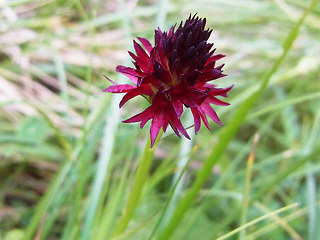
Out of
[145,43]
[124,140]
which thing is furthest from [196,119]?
[124,140]

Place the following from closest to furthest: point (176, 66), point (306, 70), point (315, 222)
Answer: point (176, 66) → point (315, 222) → point (306, 70)

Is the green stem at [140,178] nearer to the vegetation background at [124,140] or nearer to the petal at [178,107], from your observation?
the petal at [178,107]

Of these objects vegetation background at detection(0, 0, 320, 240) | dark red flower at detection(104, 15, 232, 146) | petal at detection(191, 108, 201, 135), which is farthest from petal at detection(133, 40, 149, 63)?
vegetation background at detection(0, 0, 320, 240)

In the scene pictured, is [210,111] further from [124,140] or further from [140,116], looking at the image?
[124,140]

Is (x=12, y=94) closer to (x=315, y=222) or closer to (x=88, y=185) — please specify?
(x=88, y=185)

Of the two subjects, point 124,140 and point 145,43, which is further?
point 124,140

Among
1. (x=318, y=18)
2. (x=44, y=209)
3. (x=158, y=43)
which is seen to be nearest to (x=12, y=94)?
(x=44, y=209)
